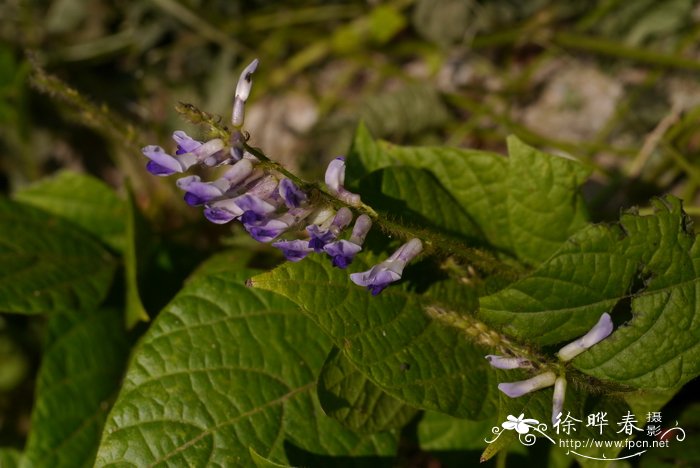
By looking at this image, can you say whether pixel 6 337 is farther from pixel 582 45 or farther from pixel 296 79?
pixel 582 45

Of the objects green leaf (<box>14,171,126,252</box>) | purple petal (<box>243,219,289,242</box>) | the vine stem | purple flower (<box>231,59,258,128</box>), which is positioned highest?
green leaf (<box>14,171,126,252</box>)

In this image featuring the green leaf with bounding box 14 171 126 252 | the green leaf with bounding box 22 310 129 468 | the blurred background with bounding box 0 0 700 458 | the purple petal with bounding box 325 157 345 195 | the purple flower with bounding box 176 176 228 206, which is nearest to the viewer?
the purple flower with bounding box 176 176 228 206

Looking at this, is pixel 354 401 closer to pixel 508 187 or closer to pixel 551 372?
pixel 551 372

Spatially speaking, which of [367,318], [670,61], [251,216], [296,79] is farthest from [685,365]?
[296,79]

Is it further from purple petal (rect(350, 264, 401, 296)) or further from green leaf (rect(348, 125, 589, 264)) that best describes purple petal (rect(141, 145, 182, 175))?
green leaf (rect(348, 125, 589, 264))

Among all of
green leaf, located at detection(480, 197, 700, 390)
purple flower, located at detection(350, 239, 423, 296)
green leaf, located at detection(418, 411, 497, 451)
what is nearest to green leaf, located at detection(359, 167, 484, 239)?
purple flower, located at detection(350, 239, 423, 296)
